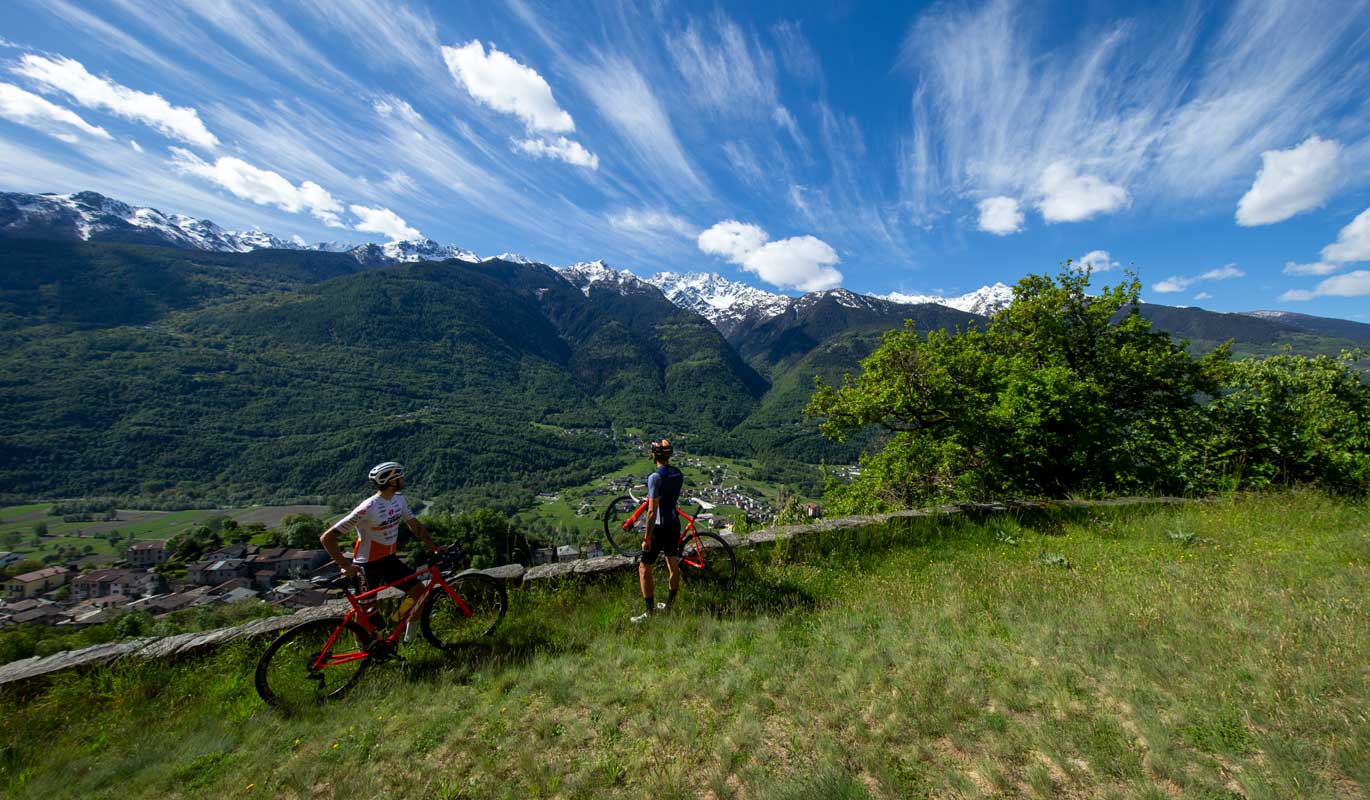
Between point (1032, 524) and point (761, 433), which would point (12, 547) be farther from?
point (761, 433)

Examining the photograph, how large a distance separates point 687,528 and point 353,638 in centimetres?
452

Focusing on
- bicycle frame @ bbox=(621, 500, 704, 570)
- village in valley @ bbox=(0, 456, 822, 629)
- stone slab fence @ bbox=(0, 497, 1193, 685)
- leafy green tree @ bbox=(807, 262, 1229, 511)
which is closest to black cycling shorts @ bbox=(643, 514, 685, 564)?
bicycle frame @ bbox=(621, 500, 704, 570)

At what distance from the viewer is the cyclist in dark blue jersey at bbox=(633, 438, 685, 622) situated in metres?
6.39

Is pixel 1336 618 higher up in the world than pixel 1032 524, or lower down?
higher up

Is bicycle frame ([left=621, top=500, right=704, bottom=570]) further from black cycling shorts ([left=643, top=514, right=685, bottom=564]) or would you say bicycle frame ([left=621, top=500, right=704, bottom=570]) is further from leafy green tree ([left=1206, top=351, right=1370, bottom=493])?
leafy green tree ([left=1206, top=351, right=1370, bottom=493])

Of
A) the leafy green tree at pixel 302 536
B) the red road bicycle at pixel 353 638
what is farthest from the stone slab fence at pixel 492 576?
the leafy green tree at pixel 302 536

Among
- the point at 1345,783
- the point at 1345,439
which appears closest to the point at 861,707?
the point at 1345,783

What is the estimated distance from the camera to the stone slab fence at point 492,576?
5535 millimetres

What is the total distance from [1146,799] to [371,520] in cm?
719

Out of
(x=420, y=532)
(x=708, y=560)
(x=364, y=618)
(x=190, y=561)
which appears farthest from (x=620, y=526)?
(x=190, y=561)

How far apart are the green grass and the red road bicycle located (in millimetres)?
250

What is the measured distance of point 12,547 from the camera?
63375 mm

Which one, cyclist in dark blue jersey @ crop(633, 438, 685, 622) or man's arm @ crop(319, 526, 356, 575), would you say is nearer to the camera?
man's arm @ crop(319, 526, 356, 575)

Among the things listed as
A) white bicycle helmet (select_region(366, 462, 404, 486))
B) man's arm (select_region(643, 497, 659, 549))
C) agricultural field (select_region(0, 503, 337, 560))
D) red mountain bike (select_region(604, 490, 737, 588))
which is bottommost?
agricultural field (select_region(0, 503, 337, 560))
